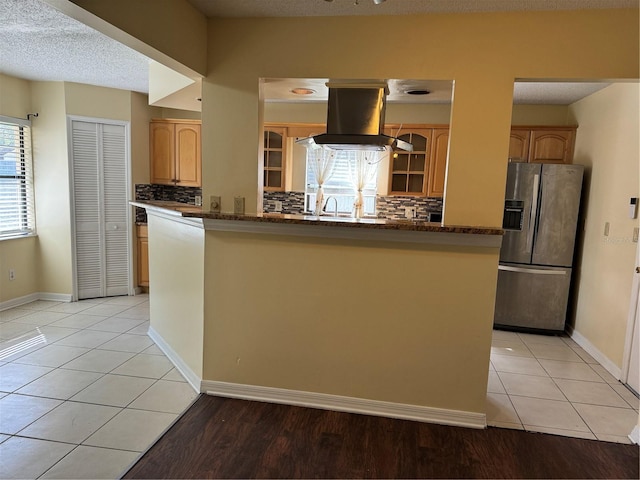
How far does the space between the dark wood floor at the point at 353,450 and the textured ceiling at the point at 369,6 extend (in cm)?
241

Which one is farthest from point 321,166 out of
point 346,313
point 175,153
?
point 346,313

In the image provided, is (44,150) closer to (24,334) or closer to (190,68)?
(24,334)

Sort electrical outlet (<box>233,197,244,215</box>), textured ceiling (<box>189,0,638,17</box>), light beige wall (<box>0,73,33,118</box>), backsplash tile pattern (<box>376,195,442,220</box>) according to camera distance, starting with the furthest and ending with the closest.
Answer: backsplash tile pattern (<box>376,195,442,220</box>) → light beige wall (<box>0,73,33,118</box>) → electrical outlet (<box>233,197,244,215</box>) → textured ceiling (<box>189,0,638,17</box>)

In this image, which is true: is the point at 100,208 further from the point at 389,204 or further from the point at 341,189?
the point at 389,204

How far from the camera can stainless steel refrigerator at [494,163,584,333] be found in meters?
4.13

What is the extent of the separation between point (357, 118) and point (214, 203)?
1.18 metres

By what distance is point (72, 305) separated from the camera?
4.72 metres

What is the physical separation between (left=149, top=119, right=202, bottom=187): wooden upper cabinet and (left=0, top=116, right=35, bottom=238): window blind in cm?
132

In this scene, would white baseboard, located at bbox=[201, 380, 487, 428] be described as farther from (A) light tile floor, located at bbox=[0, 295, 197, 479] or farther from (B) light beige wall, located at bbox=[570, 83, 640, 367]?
(B) light beige wall, located at bbox=[570, 83, 640, 367]

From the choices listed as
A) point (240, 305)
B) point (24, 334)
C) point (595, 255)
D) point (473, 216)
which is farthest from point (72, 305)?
point (595, 255)

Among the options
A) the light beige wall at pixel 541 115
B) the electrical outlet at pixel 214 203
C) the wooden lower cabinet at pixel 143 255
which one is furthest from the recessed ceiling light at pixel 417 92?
the wooden lower cabinet at pixel 143 255

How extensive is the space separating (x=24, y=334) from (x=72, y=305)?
0.96 m

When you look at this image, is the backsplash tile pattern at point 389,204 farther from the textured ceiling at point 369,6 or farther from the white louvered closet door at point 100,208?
the textured ceiling at point 369,6

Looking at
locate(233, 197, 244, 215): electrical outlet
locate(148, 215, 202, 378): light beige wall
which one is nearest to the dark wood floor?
locate(148, 215, 202, 378): light beige wall
